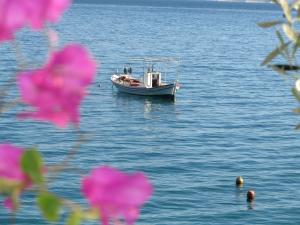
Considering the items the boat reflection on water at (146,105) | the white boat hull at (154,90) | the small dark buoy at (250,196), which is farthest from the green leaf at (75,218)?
the white boat hull at (154,90)

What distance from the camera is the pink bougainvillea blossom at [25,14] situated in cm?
95

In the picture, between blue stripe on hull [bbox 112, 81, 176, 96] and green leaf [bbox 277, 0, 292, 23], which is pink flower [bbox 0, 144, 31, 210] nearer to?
green leaf [bbox 277, 0, 292, 23]

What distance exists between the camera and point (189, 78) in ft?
200

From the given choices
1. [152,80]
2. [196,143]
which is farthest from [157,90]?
[196,143]

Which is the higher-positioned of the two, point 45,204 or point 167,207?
point 45,204

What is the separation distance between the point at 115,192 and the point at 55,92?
0.15 m

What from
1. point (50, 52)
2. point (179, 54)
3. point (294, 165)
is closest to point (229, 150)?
point (294, 165)

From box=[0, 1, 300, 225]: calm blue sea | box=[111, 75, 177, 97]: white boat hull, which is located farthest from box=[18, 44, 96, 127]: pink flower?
box=[111, 75, 177, 97]: white boat hull

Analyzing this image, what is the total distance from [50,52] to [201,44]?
9457 cm

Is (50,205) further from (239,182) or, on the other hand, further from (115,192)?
(239,182)

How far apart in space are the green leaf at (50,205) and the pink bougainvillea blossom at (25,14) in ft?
0.65

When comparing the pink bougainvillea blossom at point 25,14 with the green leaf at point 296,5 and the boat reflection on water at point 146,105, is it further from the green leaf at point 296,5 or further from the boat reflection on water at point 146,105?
the boat reflection on water at point 146,105

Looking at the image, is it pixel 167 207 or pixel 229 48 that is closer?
pixel 167 207

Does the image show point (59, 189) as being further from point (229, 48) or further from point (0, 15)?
point (229, 48)
